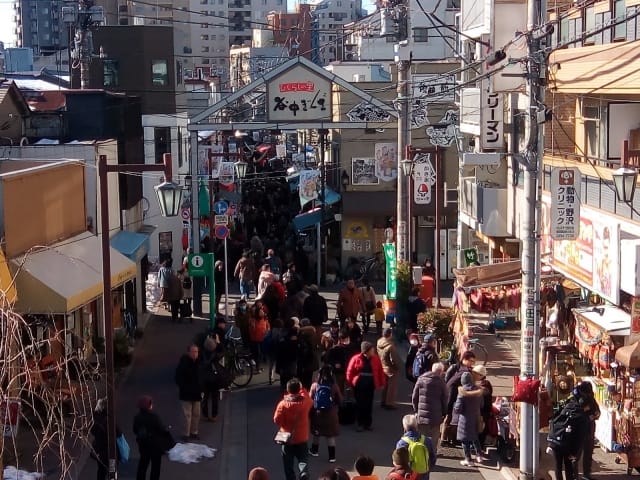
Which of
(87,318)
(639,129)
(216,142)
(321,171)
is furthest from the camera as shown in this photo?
(216,142)

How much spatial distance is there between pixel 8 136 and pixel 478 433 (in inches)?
582

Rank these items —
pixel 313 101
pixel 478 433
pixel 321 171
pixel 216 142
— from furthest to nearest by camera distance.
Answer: pixel 216 142
pixel 321 171
pixel 313 101
pixel 478 433

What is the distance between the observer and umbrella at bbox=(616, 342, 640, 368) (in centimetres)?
1406

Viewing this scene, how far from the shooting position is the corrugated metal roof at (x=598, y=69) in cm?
1622

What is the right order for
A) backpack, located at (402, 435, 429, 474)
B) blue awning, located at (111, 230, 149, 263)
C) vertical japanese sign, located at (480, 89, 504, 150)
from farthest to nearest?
blue awning, located at (111, 230, 149, 263)
vertical japanese sign, located at (480, 89, 504, 150)
backpack, located at (402, 435, 429, 474)

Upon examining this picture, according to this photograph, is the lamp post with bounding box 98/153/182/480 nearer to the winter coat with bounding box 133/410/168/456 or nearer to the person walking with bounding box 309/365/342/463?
the winter coat with bounding box 133/410/168/456

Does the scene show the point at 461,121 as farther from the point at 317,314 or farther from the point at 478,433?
the point at 478,433

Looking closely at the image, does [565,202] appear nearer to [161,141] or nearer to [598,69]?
[598,69]

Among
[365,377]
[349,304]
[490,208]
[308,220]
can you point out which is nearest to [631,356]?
[365,377]

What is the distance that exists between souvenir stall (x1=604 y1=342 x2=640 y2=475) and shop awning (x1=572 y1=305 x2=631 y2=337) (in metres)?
0.76

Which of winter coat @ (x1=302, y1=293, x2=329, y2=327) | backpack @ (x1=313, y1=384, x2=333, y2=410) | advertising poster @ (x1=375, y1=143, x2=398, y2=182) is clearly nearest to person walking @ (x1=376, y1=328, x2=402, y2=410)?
backpack @ (x1=313, y1=384, x2=333, y2=410)

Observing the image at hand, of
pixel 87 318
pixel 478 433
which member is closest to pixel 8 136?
pixel 87 318

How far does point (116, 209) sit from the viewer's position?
85.8 feet

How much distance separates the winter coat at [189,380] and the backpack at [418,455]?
528 centimetres
